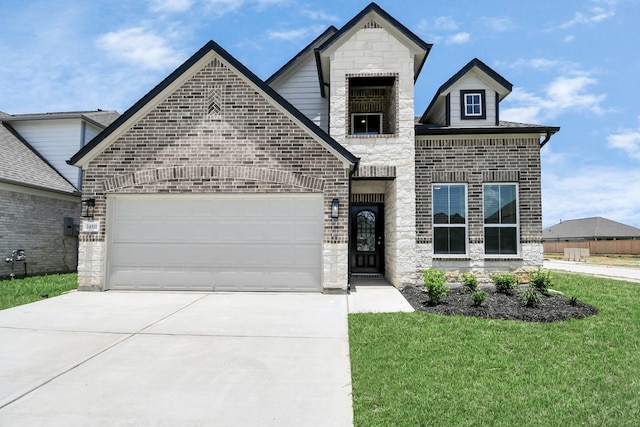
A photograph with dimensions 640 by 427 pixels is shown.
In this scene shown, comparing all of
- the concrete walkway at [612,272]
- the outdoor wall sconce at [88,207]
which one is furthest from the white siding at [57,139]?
the concrete walkway at [612,272]

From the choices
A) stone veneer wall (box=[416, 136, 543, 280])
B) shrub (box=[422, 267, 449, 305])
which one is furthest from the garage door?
stone veneer wall (box=[416, 136, 543, 280])

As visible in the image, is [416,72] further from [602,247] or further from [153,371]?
[602,247]

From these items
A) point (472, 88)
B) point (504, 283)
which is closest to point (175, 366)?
point (504, 283)

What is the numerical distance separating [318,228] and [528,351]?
5.57m

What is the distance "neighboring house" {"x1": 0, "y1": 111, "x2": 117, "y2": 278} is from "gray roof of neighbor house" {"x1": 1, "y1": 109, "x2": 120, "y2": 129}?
0.04 meters

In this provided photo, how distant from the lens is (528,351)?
5348 millimetres

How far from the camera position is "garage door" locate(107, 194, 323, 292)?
984 centimetres

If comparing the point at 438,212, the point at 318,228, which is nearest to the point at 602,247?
the point at 438,212

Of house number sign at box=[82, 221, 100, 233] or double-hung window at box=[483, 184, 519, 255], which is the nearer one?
house number sign at box=[82, 221, 100, 233]

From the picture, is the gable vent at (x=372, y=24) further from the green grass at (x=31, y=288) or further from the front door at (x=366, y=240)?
the green grass at (x=31, y=288)

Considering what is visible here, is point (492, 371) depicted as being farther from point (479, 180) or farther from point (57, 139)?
point (57, 139)

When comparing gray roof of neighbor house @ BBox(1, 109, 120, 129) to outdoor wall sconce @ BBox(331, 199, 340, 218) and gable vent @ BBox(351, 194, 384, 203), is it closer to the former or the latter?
gable vent @ BBox(351, 194, 384, 203)

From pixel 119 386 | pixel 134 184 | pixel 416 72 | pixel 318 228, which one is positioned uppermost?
pixel 416 72

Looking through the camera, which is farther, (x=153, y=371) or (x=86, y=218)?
(x=86, y=218)
